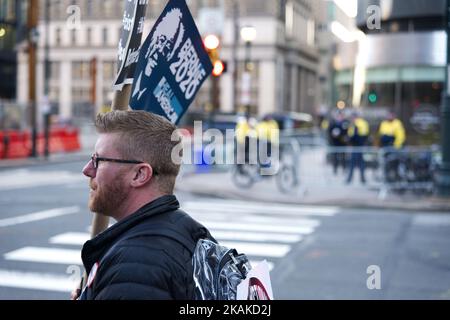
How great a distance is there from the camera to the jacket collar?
2295 millimetres

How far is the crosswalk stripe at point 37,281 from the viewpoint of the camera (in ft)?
24.4

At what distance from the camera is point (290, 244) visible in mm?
10320

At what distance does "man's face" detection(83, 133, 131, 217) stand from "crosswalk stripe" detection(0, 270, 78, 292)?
5157 mm

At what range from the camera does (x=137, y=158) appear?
239 centimetres

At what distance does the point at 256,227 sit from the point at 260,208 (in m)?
2.93

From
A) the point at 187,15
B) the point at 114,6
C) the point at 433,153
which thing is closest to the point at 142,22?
the point at 187,15

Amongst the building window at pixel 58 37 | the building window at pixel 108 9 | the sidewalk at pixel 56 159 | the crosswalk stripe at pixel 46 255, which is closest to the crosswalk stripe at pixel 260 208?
the crosswalk stripe at pixel 46 255

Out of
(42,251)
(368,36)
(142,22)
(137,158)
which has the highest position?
(368,36)

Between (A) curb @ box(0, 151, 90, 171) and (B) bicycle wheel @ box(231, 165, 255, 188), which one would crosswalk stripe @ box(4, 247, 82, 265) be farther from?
(A) curb @ box(0, 151, 90, 171)

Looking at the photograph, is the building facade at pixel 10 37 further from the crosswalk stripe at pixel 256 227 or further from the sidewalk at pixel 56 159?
the crosswalk stripe at pixel 256 227

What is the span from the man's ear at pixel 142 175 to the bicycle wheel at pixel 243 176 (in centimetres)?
1584
